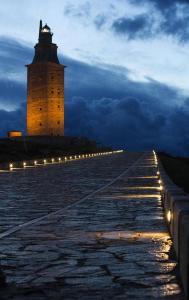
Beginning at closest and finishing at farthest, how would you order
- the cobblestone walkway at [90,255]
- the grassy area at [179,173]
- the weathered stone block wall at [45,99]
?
the cobblestone walkway at [90,255], the grassy area at [179,173], the weathered stone block wall at [45,99]

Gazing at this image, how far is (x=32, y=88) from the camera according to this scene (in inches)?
4466

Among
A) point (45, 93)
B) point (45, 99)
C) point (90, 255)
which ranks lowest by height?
point (90, 255)

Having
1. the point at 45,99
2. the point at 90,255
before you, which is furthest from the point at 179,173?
the point at 45,99

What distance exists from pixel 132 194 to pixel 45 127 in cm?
9175

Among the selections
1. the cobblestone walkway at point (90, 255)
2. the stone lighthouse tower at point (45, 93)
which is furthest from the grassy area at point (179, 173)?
the stone lighthouse tower at point (45, 93)

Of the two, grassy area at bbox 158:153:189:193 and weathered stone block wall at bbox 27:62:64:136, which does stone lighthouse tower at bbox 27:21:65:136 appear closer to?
weathered stone block wall at bbox 27:62:64:136

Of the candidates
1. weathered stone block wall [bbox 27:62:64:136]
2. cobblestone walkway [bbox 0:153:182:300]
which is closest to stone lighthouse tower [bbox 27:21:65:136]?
weathered stone block wall [bbox 27:62:64:136]

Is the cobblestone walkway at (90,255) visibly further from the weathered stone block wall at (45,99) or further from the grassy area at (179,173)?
the weathered stone block wall at (45,99)

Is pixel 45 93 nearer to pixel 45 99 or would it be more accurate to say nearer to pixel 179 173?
pixel 45 99

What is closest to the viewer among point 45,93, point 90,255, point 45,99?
point 90,255

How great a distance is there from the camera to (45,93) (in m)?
110

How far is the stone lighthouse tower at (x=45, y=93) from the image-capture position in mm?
108375

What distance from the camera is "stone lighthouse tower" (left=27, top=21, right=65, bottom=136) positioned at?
108375 mm

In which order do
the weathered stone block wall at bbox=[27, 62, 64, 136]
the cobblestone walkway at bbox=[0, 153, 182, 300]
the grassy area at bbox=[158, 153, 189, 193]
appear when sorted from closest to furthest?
the cobblestone walkway at bbox=[0, 153, 182, 300]
the grassy area at bbox=[158, 153, 189, 193]
the weathered stone block wall at bbox=[27, 62, 64, 136]
